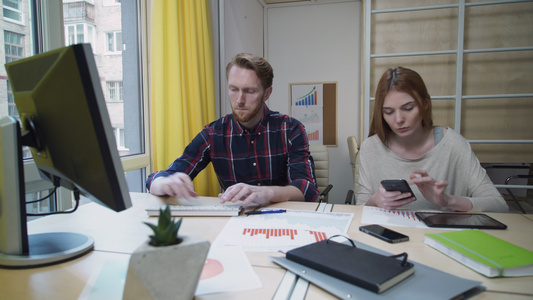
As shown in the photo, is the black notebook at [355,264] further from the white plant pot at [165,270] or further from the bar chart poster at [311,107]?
the bar chart poster at [311,107]

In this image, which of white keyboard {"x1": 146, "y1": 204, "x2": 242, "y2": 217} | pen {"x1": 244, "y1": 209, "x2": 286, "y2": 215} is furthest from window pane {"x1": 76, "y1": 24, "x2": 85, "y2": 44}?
pen {"x1": 244, "y1": 209, "x2": 286, "y2": 215}

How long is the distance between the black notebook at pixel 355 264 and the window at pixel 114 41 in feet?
6.23

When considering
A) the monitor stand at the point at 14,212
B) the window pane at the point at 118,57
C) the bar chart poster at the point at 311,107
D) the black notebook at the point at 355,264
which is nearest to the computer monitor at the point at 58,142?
the monitor stand at the point at 14,212

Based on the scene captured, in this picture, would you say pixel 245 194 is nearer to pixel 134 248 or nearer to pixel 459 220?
pixel 134 248

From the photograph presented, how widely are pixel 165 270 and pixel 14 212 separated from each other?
50 cm

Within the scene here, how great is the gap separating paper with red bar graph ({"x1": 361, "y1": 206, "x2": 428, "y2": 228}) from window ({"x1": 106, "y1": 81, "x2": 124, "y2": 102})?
1704mm

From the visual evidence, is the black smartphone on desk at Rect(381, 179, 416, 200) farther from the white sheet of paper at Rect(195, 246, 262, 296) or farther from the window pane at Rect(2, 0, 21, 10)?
the window pane at Rect(2, 0, 21, 10)

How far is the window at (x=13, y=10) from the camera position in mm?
1397

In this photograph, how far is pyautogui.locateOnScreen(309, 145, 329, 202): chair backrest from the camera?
2.69m

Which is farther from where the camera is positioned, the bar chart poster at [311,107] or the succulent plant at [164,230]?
the bar chart poster at [311,107]

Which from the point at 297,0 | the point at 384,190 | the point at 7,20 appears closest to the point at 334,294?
the point at 384,190

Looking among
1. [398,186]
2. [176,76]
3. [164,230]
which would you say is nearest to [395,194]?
[398,186]

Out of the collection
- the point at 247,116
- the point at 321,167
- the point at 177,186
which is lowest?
the point at 321,167

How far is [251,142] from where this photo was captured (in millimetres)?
1736
